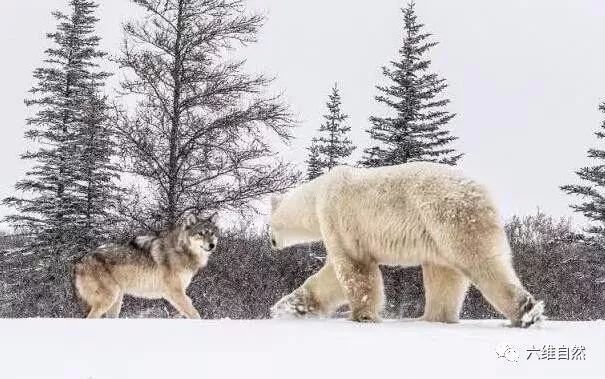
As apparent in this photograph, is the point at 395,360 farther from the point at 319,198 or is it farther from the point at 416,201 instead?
the point at 319,198

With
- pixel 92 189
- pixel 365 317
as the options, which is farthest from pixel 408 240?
pixel 92 189

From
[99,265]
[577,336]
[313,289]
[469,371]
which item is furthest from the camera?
[99,265]

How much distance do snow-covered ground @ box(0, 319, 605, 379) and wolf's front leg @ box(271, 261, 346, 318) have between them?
1.87 m

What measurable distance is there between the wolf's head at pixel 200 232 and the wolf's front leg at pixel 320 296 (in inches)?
171

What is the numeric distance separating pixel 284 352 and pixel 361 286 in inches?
115

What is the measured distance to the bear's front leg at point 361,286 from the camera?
23.0 feet

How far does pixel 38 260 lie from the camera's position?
30.6 m

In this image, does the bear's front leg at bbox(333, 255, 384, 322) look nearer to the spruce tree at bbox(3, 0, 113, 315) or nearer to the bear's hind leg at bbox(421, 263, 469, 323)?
the bear's hind leg at bbox(421, 263, 469, 323)

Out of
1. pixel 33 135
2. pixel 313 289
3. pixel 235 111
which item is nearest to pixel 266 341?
pixel 313 289

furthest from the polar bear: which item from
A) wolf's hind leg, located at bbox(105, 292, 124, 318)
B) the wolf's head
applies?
wolf's hind leg, located at bbox(105, 292, 124, 318)

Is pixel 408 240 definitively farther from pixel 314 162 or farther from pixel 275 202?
pixel 314 162

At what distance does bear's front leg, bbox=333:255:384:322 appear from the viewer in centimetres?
701

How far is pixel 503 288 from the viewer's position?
612 centimetres

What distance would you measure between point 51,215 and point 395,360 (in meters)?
29.7
